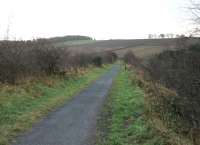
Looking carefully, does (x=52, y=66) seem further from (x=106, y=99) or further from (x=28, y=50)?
(x=106, y=99)

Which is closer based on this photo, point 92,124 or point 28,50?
point 92,124

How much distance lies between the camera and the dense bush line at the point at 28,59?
59.8 feet

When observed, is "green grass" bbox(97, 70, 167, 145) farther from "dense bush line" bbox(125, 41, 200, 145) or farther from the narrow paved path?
"dense bush line" bbox(125, 41, 200, 145)

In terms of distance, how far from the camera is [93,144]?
8438 millimetres

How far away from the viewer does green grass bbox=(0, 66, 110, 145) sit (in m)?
9.89

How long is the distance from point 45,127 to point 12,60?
950 cm

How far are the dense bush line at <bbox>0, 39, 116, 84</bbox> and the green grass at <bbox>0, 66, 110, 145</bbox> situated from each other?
0.99 metres

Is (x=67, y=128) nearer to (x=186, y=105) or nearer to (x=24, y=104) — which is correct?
(x=24, y=104)

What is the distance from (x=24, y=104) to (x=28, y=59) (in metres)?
7.70

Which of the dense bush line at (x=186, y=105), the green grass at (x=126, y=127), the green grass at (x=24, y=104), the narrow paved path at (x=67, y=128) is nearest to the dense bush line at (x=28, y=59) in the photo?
the green grass at (x=24, y=104)

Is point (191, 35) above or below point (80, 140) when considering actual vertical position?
above

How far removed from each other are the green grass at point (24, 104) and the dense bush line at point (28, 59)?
99cm

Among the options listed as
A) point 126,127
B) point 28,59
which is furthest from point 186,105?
point 28,59

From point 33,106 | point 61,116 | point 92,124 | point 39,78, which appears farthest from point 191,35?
point 39,78
